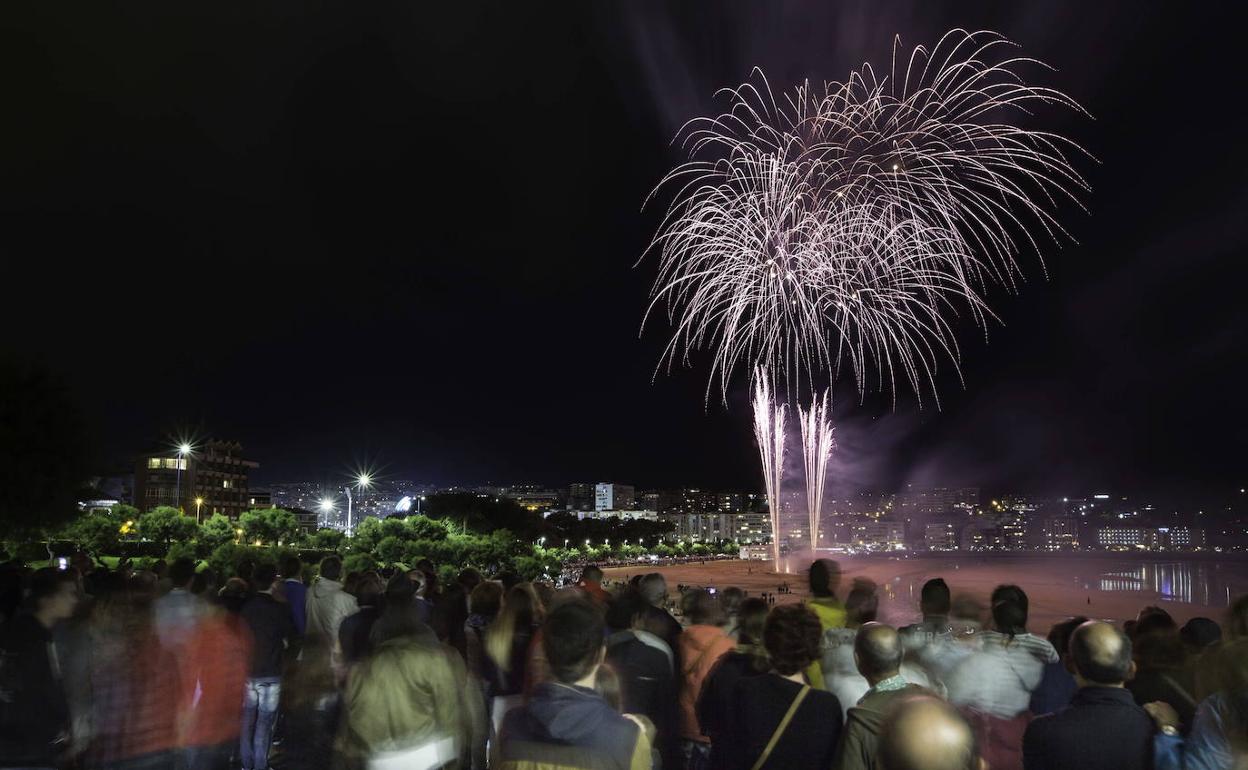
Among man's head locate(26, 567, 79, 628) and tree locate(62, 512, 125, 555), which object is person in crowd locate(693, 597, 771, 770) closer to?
man's head locate(26, 567, 79, 628)

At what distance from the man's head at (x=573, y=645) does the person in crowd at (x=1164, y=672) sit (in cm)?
330

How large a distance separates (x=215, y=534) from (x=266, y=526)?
11.6 m

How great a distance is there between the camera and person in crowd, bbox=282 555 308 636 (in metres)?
8.52

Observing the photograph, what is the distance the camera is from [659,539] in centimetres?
16812

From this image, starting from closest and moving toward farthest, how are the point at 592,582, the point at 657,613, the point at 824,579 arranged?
1. the point at 824,579
2. the point at 657,613
3. the point at 592,582

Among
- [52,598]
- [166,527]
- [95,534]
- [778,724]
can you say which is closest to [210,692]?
[52,598]

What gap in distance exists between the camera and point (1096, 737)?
365cm

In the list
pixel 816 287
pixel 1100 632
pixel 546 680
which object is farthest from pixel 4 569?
pixel 816 287

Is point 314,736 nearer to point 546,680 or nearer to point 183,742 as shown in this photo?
point 183,742

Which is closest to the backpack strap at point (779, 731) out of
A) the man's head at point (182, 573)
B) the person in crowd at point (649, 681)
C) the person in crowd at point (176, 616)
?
the person in crowd at point (649, 681)

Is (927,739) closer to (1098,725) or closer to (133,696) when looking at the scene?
(1098,725)

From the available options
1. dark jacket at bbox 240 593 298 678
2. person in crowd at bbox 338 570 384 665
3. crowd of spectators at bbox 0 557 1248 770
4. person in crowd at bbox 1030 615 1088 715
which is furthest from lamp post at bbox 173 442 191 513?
person in crowd at bbox 1030 615 1088 715

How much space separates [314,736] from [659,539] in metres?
165

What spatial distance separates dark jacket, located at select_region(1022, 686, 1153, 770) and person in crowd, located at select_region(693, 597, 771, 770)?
126 centimetres
